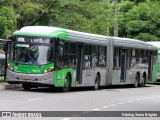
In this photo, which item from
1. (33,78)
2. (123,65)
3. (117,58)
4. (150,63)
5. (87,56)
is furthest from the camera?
(150,63)

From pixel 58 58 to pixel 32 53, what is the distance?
1.19 metres

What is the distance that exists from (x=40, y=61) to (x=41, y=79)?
812 mm

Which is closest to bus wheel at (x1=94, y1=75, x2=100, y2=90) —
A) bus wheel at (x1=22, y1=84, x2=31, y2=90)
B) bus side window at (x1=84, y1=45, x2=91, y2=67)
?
bus side window at (x1=84, y1=45, x2=91, y2=67)

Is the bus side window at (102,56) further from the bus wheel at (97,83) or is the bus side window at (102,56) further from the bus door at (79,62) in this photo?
the bus door at (79,62)

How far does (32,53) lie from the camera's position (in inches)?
923

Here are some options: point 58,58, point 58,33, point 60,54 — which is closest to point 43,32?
point 58,33

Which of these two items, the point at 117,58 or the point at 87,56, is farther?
the point at 117,58

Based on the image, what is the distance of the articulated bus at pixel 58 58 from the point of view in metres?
23.3

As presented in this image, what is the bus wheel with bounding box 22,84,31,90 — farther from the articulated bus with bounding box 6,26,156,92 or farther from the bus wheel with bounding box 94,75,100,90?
the bus wheel with bounding box 94,75,100,90

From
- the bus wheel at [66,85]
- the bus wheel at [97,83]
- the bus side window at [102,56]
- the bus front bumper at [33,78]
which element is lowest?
the bus wheel at [97,83]

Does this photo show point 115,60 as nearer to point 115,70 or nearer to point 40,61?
point 115,70

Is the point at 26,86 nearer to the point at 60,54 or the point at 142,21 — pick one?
the point at 60,54

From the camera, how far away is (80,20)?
34.4 m

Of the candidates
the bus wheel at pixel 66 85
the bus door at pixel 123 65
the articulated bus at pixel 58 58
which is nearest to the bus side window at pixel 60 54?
the articulated bus at pixel 58 58
